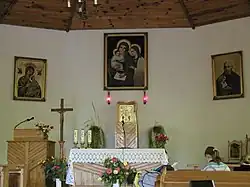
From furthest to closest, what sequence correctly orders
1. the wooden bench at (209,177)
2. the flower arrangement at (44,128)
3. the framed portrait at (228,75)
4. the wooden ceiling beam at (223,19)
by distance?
the wooden ceiling beam at (223,19)
the framed portrait at (228,75)
the flower arrangement at (44,128)
the wooden bench at (209,177)

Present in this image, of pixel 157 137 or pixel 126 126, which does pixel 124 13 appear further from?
pixel 157 137

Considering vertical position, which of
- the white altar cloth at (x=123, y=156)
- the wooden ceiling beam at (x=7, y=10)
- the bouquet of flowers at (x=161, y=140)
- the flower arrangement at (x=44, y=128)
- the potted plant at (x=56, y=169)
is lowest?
the potted plant at (x=56, y=169)

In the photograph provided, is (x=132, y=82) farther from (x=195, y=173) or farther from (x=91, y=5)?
(x=195, y=173)

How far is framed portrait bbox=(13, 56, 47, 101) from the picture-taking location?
31.5ft

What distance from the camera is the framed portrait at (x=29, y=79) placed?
9.59 m

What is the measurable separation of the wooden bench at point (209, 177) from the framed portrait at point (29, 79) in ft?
17.7

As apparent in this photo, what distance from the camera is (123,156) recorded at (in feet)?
26.4

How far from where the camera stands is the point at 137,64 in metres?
9.93

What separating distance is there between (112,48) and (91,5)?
103cm

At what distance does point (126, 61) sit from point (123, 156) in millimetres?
2628

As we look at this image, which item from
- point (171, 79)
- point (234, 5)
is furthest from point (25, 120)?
point (234, 5)

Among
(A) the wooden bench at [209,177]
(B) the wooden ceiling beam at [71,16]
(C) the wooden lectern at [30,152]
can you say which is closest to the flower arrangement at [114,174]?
(A) the wooden bench at [209,177]

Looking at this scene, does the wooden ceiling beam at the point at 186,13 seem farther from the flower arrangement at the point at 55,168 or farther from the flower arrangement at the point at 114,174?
the flower arrangement at the point at 114,174

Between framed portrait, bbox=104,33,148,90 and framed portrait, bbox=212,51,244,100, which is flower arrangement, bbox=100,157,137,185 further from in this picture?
framed portrait, bbox=212,51,244,100
